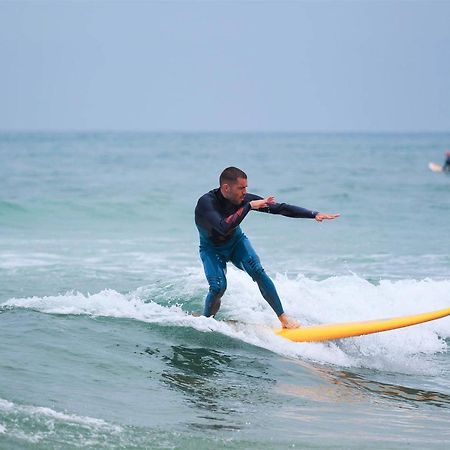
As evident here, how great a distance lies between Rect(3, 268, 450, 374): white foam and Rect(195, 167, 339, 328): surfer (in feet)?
1.27

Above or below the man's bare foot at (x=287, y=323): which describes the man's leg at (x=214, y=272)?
above

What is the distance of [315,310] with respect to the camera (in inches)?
430

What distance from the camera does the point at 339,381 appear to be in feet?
27.4

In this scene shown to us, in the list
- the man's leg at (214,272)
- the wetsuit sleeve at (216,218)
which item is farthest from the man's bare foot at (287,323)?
the wetsuit sleeve at (216,218)

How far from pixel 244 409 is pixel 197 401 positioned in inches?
15.4

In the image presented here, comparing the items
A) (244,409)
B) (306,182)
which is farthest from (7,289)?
(306,182)

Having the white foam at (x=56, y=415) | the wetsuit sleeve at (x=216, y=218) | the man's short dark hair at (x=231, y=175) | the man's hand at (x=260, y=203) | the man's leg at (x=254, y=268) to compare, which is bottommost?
the white foam at (x=56, y=415)

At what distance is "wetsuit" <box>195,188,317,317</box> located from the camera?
874 cm

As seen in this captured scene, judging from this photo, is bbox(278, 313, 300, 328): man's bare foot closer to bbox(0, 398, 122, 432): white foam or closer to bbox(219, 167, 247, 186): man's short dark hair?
bbox(219, 167, 247, 186): man's short dark hair

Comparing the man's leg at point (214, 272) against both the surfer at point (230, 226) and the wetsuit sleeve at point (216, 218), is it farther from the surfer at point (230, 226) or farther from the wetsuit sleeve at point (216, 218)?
the wetsuit sleeve at point (216, 218)

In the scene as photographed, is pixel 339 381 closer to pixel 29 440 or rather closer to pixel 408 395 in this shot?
pixel 408 395

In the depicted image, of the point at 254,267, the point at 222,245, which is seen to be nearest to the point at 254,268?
the point at 254,267

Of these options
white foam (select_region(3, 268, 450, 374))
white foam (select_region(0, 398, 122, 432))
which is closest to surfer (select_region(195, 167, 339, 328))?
white foam (select_region(3, 268, 450, 374))

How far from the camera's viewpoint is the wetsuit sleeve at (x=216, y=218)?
336 inches
